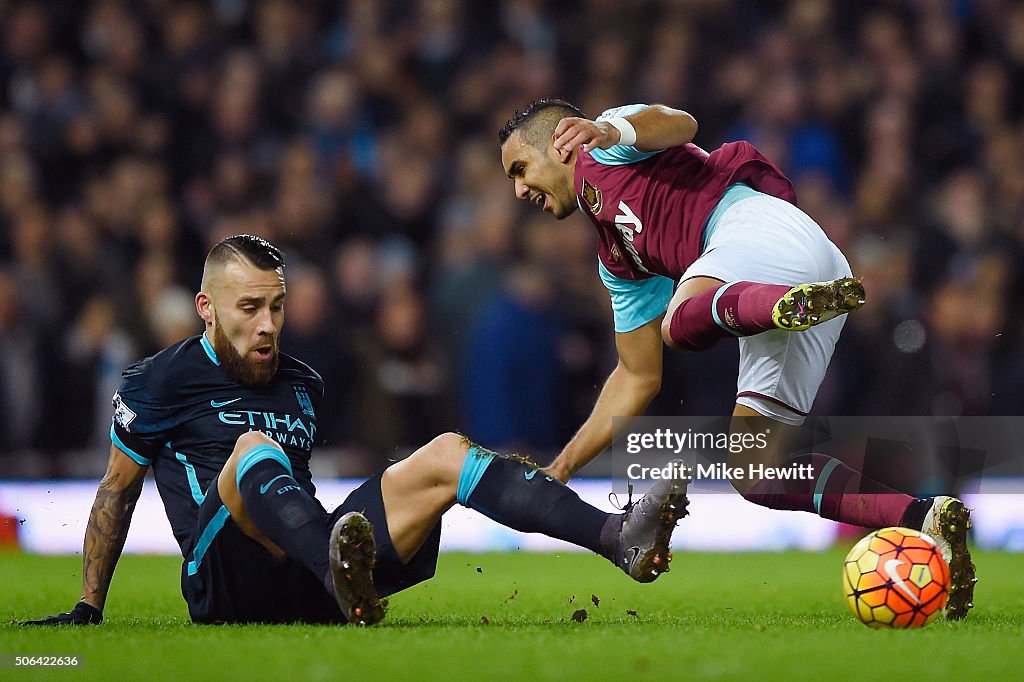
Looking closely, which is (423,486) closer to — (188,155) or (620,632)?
(620,632)

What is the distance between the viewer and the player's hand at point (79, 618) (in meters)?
4.57

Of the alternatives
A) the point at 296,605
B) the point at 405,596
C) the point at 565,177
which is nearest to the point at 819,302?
the point at 565,177

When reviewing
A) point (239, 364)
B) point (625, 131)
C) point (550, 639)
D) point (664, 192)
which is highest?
point (625, 131)

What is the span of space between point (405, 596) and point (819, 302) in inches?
94.6

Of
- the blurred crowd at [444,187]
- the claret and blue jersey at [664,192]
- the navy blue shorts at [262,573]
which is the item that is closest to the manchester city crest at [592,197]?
the claret and blue jersey at [664,192]

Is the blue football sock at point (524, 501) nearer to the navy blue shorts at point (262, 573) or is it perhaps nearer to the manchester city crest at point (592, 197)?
the navy blue shorts at point (262, 573)

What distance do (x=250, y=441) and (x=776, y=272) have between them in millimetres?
1922

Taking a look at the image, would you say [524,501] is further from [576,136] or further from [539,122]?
[539,122]

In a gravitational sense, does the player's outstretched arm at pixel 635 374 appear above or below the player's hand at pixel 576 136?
below

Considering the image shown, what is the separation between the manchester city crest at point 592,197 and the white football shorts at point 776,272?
0.47 metres

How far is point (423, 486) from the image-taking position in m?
4.27

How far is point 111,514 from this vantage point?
181 inches

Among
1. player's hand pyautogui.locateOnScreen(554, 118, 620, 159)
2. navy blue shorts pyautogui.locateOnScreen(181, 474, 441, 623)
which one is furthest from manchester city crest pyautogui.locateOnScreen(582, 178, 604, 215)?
navy blue shorts pyautogui.locateOnScreen(181, 474, 441, 623)

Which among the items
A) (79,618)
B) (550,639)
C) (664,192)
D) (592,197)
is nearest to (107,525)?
(79,618)
